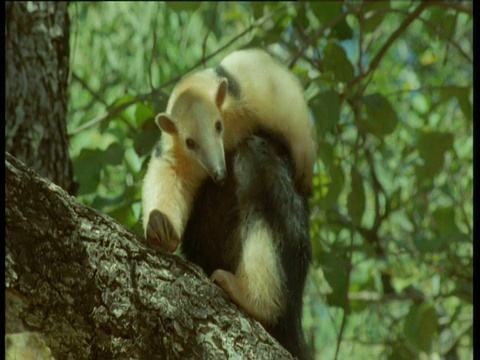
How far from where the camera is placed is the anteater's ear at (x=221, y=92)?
3375mm

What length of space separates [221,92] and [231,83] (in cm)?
13

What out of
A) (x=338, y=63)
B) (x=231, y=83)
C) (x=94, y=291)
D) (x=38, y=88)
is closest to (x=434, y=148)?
(x=338, y=63)

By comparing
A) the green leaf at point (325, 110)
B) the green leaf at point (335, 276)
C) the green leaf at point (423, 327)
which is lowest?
the green leaf at point (423, 327)

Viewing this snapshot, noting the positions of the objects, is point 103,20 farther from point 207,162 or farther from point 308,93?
point 207,162

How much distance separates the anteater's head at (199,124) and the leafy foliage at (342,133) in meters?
0.38

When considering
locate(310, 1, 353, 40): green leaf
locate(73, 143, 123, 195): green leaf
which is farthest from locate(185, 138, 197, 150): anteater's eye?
locate(310, 1, 353, 40): green leaf

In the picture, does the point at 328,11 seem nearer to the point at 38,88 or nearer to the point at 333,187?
the point at 333,187

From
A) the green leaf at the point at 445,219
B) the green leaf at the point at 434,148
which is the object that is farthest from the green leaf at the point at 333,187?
the green leaf at the point at 445,219

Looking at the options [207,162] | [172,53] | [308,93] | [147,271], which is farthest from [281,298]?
[172,53]

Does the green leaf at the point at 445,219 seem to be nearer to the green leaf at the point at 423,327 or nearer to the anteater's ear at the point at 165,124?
the green leaf at the point at 423,327

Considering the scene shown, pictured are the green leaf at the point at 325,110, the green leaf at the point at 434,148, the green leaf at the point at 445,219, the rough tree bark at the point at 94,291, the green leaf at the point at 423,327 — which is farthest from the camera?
the green leaf at the point at 445,219

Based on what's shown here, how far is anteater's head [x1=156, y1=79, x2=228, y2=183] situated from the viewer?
3191 millimetres

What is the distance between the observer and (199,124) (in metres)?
3.34

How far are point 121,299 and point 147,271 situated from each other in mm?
144
